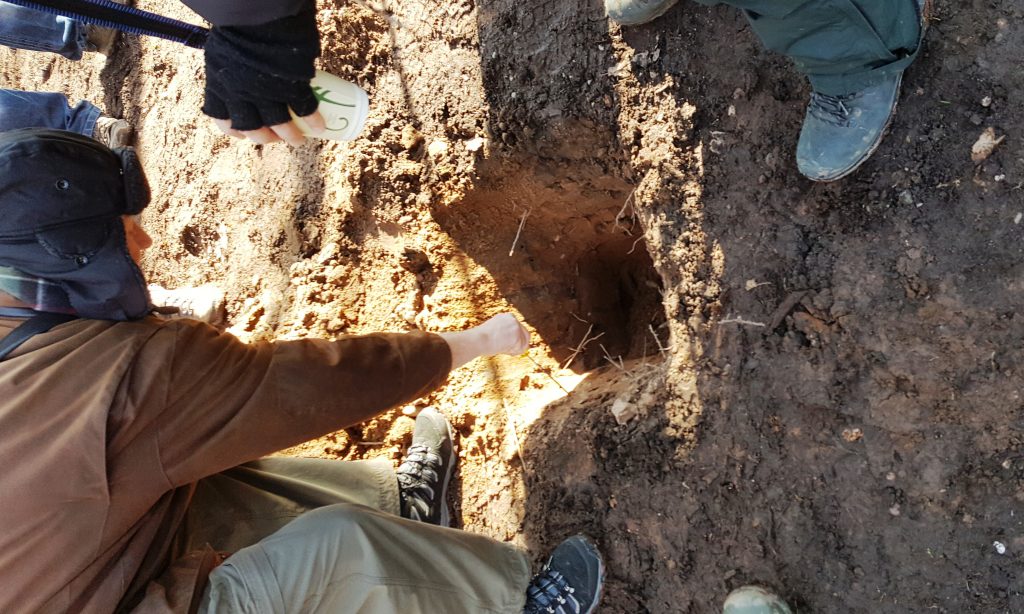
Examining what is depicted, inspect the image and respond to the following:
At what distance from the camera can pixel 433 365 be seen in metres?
1.84

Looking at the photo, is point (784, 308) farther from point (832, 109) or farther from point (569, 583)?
point (569, 583)

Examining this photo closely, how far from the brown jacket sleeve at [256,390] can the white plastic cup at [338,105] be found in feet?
1.97

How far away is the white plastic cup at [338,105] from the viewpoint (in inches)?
71.0

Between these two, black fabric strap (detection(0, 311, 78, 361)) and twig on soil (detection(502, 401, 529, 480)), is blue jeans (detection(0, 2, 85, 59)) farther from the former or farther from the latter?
twig on soil (detection(502, 401, 529, 480))

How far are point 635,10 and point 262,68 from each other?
1.16 metres

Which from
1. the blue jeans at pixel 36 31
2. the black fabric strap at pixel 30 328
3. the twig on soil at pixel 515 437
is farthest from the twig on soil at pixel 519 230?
the blue jeans at pixel 36 31

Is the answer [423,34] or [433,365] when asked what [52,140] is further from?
[423,34]

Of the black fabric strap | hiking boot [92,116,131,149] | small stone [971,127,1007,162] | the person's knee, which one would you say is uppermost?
hiking boot [92,116,131,149]

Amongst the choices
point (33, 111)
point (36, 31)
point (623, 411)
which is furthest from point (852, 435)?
point (36, 31)

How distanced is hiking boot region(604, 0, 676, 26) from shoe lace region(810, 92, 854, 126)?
54cm

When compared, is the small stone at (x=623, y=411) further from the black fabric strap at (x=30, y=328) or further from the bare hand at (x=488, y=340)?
the black fabric strap at (x=30, y=328)

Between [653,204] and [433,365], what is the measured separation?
0.88 meters

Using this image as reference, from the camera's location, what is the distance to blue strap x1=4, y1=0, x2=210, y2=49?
5.30 ft

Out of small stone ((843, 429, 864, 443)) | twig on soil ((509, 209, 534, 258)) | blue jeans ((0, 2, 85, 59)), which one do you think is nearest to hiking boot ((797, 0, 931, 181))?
small stone ((843, 429, 864, 443))
